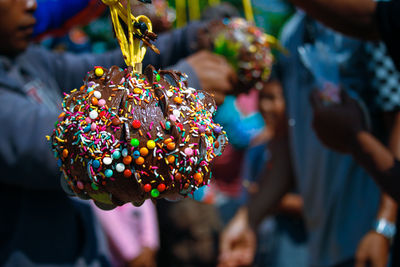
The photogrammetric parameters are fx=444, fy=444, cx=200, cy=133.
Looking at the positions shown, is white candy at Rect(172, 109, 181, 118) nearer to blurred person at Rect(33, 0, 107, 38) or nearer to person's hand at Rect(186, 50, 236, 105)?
person's hand at Rect(186, 50, 236, 105)

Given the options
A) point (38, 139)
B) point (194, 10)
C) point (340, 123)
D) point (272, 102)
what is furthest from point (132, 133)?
point (272, 102)

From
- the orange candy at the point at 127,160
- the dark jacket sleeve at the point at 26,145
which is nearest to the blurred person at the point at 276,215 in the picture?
the dark jacket sleeve at the point at 26,145

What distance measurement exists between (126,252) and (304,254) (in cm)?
115

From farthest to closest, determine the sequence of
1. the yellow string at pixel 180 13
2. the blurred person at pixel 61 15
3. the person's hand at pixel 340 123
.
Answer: the yellow string at pixel 180 13 → the blurred person at pixel 61 15 → the person's hand at pixel 340 123

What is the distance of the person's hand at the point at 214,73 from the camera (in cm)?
137

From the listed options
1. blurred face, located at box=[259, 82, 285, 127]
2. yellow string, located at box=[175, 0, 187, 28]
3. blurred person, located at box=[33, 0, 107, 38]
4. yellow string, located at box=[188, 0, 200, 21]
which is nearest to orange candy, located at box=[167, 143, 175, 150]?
blurred person, located at box=[33, 0, 107, 38]

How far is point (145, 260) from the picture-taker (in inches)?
103

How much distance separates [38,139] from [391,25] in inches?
44.0

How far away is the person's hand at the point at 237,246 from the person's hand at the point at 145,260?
405 millimetres

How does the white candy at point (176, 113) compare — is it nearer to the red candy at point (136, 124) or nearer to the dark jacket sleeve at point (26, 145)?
the red candy at point (136, 124)

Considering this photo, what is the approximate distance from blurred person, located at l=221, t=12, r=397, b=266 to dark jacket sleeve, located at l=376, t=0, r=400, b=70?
1.70 ft

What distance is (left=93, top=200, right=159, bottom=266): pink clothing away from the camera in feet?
8.46

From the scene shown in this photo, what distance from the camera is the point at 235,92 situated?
5.23 ft

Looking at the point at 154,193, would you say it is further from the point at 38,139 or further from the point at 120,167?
the point at 38,139
